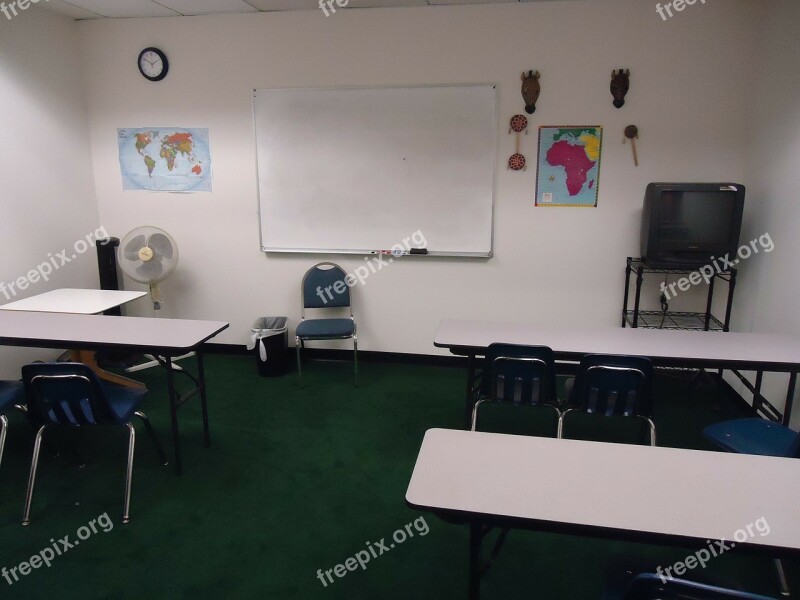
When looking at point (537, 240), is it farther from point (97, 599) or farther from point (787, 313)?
point (97, 599)

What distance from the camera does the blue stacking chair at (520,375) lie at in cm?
269

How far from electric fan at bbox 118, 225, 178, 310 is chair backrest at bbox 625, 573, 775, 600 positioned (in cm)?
392

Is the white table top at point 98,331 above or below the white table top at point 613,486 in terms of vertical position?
above

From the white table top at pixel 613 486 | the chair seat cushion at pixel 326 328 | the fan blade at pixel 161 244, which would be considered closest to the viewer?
the white table top at pixel 613 486

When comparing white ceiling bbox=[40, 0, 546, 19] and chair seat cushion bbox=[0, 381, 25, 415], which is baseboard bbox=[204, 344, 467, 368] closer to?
chair seat cushion bbox=[0, 381, 25, 415]

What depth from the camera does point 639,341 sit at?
119 inches

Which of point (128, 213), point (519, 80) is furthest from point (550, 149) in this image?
point (128, 213)

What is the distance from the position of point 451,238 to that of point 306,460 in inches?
81.6

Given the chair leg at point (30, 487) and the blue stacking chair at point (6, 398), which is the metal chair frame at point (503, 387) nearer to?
the chair leg at point (30, 487)

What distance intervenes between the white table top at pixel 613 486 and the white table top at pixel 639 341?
1061 mm

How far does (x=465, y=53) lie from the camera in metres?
4.04

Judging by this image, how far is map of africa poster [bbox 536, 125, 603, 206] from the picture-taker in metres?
4.04

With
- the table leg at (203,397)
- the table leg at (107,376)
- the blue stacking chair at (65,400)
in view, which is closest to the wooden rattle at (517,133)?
the table leg at (203,397)

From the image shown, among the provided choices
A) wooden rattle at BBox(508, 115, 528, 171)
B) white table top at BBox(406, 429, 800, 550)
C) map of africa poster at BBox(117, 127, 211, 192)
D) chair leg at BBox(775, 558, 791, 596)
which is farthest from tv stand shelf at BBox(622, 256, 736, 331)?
map of africa poster at BBox(117, 127, 211, 192)
